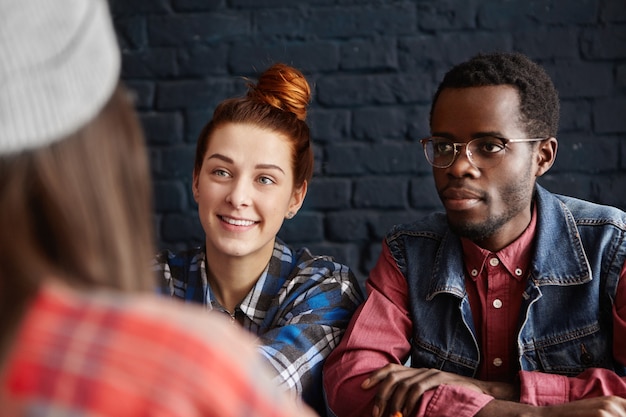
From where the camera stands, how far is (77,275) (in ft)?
1.85

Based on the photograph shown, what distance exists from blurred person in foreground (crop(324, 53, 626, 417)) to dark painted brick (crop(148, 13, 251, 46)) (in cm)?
75

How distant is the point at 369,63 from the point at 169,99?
600 mm

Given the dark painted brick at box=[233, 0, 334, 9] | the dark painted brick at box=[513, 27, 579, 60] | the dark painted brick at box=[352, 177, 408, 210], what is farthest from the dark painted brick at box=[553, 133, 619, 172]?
the dark painted brick at box=[233, 0, 334, 9]

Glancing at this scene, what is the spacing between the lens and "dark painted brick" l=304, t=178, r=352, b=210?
214cm

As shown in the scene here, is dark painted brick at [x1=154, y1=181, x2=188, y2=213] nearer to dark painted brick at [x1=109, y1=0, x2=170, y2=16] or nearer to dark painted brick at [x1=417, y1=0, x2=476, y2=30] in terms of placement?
dark painted brick at [x1=109, y1=0, x2=170, y2=16]

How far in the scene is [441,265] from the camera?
Result: 1.69 meters

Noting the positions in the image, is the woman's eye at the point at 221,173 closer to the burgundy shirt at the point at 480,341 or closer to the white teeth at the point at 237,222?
the white teeth at the point at 237,222

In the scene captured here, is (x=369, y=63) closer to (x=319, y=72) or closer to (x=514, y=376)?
(x=319, y=72)

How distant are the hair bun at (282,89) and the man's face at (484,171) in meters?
0.41

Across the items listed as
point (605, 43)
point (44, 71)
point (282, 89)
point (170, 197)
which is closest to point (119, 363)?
point (44, 71)

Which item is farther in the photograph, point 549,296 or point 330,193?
→ point 330,193

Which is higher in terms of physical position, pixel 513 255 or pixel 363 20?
pixel 363 20

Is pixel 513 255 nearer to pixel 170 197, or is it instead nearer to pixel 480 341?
pixel 480 341

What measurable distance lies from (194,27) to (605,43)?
1154 millimetres
